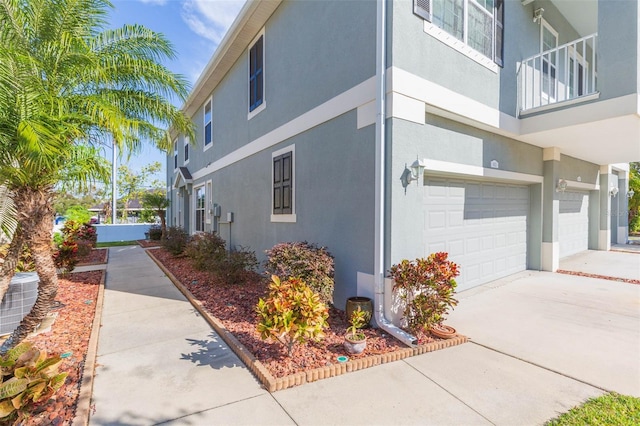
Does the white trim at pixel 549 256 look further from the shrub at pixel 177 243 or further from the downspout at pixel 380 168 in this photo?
the shrub at pixel 177 243

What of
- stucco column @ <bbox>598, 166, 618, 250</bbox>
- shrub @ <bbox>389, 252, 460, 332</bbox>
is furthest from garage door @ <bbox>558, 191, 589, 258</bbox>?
shrub @ <bbox>389, 252, 460, 332</bbox>

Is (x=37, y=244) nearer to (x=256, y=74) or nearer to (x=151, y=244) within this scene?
(x=256, y=74)

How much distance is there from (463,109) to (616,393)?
15.6 feet

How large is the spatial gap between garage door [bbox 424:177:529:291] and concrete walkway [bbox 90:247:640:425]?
1.43m

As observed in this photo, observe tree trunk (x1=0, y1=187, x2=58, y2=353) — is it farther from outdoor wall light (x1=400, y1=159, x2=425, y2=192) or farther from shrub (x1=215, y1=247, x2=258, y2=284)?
outdoor wall light (x1=400, y1=159, x2=425, y2=192)

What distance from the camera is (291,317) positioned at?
386cm

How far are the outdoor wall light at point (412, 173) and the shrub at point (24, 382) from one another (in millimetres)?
4821

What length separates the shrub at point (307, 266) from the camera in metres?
5.28

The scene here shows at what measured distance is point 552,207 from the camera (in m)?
8.95

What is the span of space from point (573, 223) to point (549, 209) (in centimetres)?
407

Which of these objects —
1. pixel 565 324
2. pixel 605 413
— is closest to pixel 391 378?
pixel 605 413

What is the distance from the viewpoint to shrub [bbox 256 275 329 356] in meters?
3.79

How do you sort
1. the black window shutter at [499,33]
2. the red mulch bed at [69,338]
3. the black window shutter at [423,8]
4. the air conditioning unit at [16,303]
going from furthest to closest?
1. the black window shutter at [499,33]
2. the black window shutter at [423,8]
3. the air conditioning unit at [16,303]
4. the red mulch bed at [69,338]

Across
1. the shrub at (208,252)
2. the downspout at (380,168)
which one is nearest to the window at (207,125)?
the shrub at (208,252)
